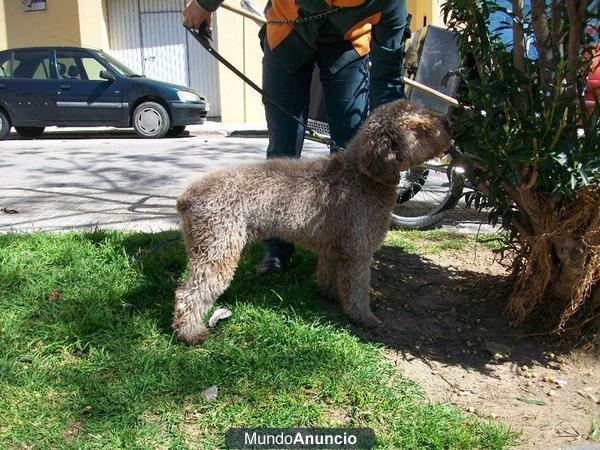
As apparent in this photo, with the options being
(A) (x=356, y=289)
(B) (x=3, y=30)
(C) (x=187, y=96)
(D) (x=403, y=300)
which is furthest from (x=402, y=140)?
(B) (x=3, y=30)

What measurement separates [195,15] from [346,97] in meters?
1.08

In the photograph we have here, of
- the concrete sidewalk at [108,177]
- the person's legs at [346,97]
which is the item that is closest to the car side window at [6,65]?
the concrete sidewalk at [108,177]

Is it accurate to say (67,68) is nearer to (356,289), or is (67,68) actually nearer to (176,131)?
(176,131)

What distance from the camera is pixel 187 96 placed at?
1338cm

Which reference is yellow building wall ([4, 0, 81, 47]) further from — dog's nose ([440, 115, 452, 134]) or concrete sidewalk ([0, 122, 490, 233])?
dog's nose ([440, 115, 452, 134])

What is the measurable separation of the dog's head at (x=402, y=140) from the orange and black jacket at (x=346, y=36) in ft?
1.78

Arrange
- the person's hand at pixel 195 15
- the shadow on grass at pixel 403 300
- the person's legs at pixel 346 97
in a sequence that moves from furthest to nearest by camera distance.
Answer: the person's legs at pixel 346 97
the person's hand at pixel 195 15
the shadow on grass at pixel 403 300

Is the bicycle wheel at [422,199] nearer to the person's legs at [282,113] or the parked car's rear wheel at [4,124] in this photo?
the person's legs at [282,113]

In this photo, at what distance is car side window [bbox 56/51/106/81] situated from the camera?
42.7 feet

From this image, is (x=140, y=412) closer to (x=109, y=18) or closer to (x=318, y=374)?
(x=318, y=374)

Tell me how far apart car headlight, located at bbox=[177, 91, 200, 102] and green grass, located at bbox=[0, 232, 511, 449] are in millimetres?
9853

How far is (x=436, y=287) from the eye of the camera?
13.1 ft

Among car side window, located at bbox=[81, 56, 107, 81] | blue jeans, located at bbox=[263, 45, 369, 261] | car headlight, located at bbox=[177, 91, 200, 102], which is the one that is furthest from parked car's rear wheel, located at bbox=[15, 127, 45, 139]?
blue jeans, located at bbox=[263, 45, 369, 261]

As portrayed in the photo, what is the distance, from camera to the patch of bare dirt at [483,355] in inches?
110
